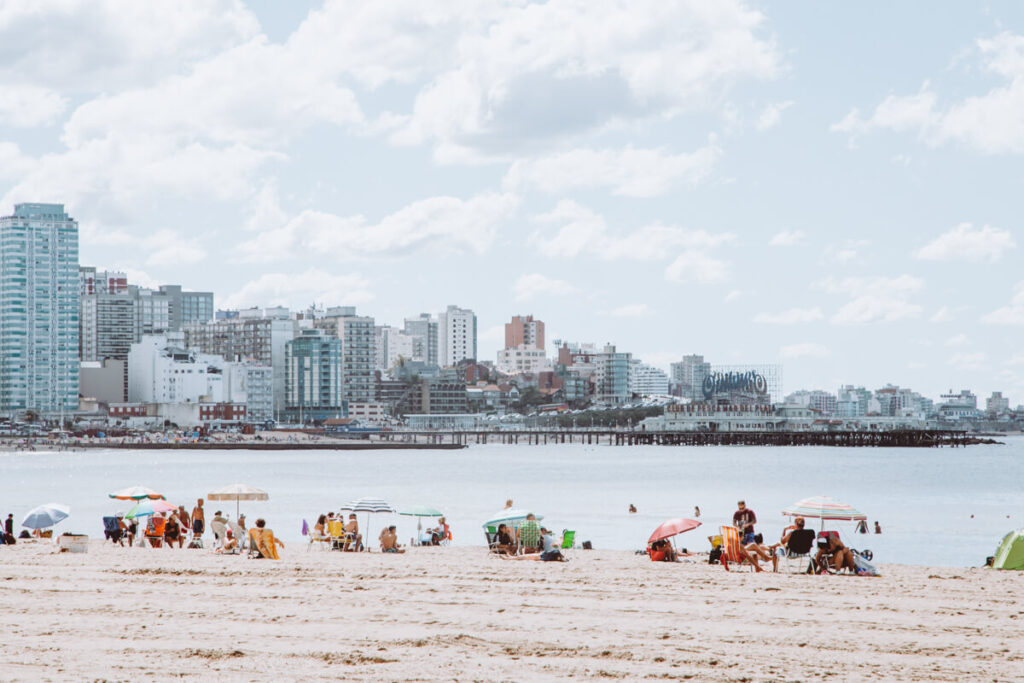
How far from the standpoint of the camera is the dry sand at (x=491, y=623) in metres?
13.3

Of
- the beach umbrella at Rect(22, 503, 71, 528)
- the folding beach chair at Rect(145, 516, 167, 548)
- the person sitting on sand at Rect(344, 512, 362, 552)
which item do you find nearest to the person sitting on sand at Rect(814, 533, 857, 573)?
the person sitting on sand at Rect(344, 512, 362, 552)

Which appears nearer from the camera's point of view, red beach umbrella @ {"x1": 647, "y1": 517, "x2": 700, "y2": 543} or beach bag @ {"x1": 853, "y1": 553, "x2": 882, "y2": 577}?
beach bag @ {"x1": 853, "y1": 553, "x2": 882, "y2": 577}

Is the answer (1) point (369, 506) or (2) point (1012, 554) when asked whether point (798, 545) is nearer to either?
(2) point (1012, 554)

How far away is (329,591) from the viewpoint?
19.0 meters

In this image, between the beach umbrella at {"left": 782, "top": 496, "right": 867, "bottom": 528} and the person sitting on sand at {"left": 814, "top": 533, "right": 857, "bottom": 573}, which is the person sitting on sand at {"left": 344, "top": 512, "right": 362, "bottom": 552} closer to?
the beach umbrella at {"left": 782, "top": 496, "right": 867, "bottom": 528}

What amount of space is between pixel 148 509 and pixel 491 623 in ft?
49.8

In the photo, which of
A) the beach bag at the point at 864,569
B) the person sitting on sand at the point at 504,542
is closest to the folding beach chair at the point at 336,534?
the person sitting on sand at the point at 504,542

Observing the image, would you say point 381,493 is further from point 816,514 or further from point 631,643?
point 631,643

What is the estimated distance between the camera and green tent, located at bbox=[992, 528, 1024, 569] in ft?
80.6

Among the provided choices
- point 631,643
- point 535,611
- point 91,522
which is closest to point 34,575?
point 535,611

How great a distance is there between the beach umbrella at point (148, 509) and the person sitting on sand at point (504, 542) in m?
8.06

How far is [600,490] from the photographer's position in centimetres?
6819

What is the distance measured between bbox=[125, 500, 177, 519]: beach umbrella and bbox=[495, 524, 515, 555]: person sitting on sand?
8061 millimetres

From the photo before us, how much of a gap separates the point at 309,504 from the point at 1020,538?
117 feet
